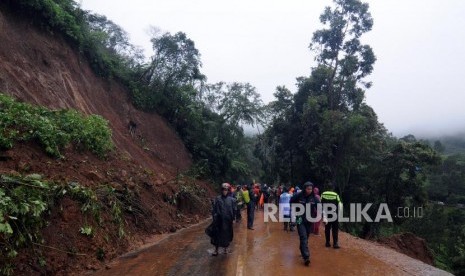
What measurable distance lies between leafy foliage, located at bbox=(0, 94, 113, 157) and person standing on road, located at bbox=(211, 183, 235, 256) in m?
5.02

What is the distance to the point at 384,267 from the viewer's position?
891 cm

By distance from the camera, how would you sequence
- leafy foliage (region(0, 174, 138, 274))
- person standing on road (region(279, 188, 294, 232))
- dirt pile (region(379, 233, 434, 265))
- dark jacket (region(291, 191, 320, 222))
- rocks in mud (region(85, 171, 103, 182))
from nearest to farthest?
leafy foliage (region(0, 174, 138, 274)), dark jacket (region(291, 191, 320, 222)), rocks in mud (region(85, 171, 103, 182)), person standing on road (region(279, 188, 294, 232)), dirt pile (region(379, 233, 434, 265))

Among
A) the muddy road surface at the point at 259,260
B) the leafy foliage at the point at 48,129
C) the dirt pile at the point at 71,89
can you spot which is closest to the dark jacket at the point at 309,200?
the muddy road surface at the point at 259,260

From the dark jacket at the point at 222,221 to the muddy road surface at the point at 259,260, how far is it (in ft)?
1.28

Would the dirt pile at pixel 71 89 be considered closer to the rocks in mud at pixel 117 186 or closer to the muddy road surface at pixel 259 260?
the rocks in mud at pixel 117 186

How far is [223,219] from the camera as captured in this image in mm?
9664

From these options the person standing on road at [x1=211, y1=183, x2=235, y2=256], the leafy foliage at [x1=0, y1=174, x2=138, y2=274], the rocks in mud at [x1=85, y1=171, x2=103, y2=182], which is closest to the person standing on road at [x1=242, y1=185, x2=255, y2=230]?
the person standing on road at [x1=211, y1=183, x2=235, y2=256]

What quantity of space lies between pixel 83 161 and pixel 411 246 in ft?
55.4

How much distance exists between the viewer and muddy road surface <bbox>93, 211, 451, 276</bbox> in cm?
812

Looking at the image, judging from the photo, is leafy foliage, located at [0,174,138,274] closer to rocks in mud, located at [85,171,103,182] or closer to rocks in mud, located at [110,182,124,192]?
rocks in mud, located at [85,171,103,182]

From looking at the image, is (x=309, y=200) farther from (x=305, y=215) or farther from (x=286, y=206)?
(x=286, y=206)

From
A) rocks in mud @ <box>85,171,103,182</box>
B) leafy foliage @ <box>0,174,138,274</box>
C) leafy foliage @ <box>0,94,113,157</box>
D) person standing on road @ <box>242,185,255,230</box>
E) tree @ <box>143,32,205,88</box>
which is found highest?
tree @ <box>143,32,205,88</box>

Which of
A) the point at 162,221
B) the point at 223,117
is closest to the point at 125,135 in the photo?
the point at 162,221

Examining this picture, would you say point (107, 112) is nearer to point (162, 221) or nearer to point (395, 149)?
point (162, 221)
